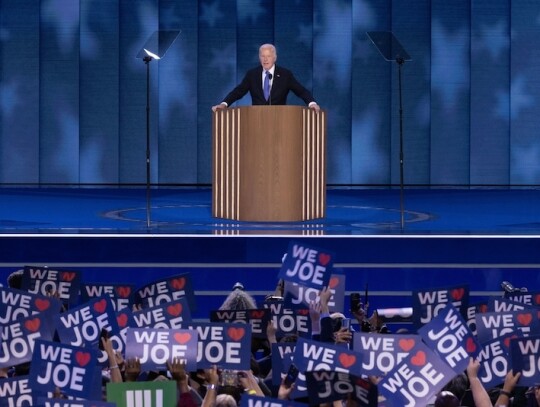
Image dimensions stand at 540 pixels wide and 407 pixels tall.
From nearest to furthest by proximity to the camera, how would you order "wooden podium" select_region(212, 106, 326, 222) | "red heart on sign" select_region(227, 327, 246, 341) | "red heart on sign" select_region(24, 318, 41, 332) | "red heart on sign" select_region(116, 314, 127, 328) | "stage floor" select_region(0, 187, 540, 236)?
"red heart on sign" select_region(227, 327, 246, 341) → "red heart on sign" select_region(24, 318, 41, 332) → "red heart on sign" select_region(116, 314, 127, 328) → "stage floor" select_region(0, 187, 540, 236) → "wooden podium" select_region(212, 106, 326, 222)

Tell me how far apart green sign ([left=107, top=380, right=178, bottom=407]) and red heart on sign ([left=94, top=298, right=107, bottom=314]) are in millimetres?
1058

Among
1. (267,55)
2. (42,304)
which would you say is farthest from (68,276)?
(267,55)

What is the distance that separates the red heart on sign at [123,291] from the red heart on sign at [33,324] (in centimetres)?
92

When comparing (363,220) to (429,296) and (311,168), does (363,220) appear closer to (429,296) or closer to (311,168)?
(311,168)

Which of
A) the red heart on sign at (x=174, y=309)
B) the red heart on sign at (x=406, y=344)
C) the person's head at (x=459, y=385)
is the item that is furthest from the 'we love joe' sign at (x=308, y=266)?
the red heart on sign at (x=406, y=344)

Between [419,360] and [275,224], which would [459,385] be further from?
[275,224]

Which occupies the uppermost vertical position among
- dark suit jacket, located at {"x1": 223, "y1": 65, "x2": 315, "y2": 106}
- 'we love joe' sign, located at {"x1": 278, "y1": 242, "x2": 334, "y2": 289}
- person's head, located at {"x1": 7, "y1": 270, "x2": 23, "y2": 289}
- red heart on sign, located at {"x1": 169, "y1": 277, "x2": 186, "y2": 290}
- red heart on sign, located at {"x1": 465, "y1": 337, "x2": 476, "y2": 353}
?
dark suit jacket, located at {"x1": 223, "y1": 65, "x2": 315, "y2": 106}

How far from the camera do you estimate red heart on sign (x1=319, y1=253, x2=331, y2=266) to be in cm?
530

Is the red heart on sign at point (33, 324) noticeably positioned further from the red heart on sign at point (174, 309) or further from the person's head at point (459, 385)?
the person's head at point (459, 385)

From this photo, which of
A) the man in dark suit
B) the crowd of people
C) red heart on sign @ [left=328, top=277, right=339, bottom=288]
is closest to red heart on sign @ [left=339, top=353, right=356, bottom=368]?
the crowd of people

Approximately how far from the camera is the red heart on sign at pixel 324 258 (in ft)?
17.4

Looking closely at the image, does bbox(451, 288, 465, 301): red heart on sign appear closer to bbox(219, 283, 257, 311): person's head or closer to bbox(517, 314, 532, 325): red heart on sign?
bbox(517, 314, 532, 325): red heart on sign

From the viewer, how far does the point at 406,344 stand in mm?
3941

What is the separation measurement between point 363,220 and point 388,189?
4873 millimetres
